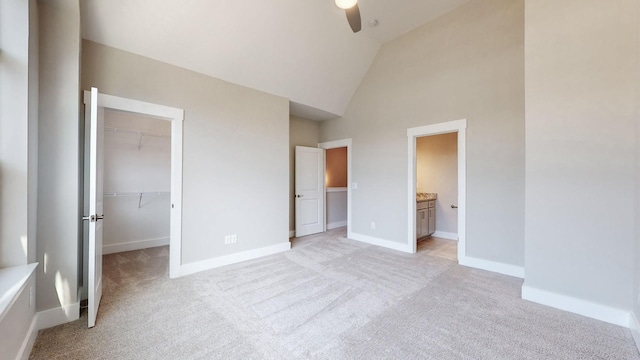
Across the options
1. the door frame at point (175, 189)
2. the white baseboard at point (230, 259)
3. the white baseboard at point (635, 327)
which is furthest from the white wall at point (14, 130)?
the white baseboard at point (635, 327)

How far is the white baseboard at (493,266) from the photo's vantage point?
3090 millimetres

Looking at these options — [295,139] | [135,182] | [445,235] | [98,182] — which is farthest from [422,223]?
[135,182]

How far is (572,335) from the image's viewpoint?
1.91 metres

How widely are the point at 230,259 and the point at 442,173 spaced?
448 centimetres

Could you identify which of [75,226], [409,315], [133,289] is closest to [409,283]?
[409,315]

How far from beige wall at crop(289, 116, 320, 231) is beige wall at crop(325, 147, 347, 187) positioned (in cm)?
118

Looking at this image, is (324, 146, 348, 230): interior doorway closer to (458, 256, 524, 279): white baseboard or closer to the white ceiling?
the white ceiling

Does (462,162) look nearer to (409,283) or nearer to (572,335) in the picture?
(409,283)

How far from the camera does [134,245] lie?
13.8ft

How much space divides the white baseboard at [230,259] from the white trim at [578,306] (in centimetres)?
322

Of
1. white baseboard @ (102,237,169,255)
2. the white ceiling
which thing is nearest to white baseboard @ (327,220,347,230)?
the white ceiling

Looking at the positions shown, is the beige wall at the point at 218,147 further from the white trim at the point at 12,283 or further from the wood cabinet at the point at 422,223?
the wood cabinet at the point at 422,223

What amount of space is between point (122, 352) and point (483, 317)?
2.89 m

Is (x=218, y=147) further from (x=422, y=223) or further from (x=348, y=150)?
(x=422, y=223)
